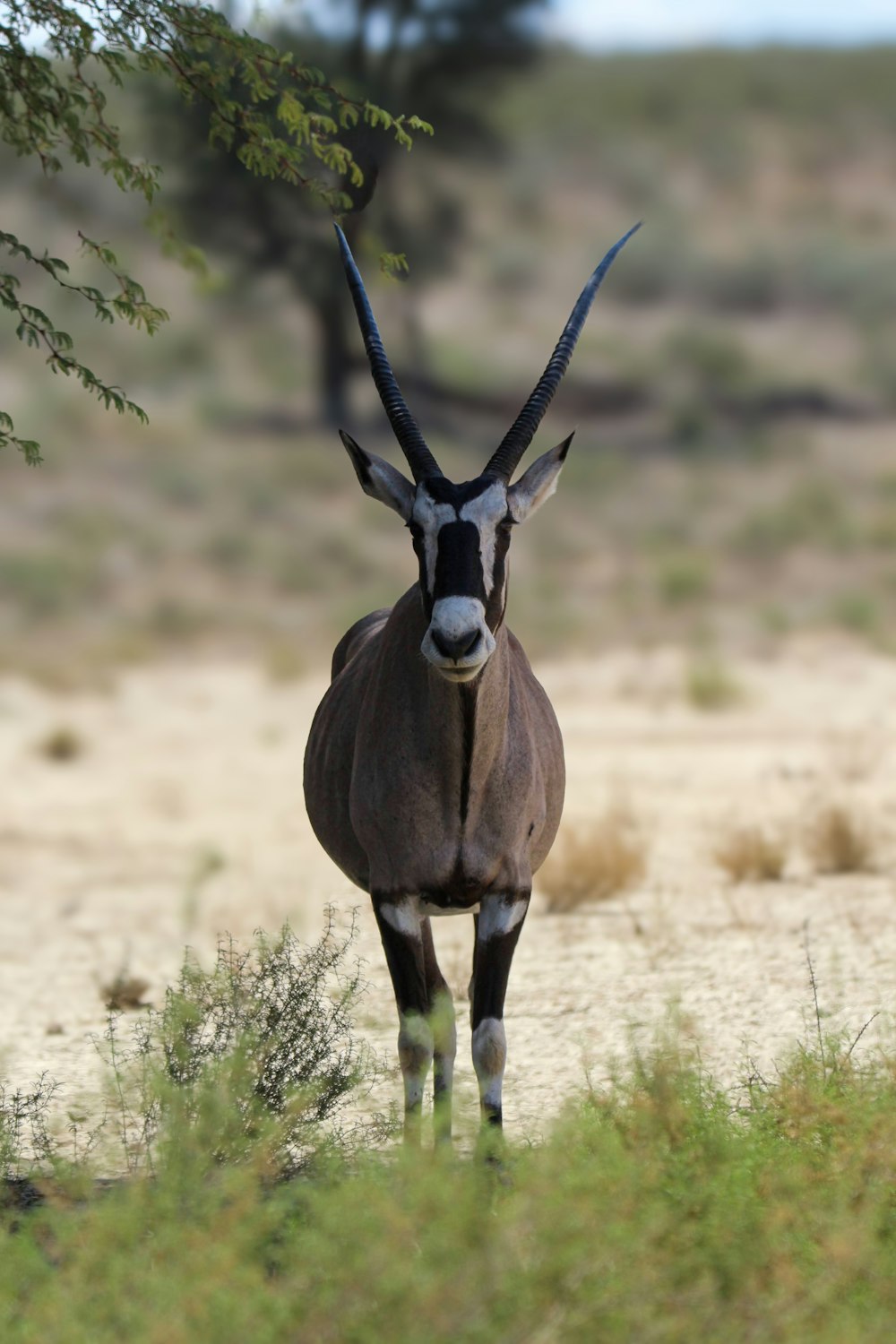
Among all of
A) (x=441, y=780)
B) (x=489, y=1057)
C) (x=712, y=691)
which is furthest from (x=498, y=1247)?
(x=712, y=691)

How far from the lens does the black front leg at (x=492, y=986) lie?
6.02 metres

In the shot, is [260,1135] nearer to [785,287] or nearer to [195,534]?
[195,534]

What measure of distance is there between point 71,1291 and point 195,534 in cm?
2897

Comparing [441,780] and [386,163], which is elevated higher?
[386,163]

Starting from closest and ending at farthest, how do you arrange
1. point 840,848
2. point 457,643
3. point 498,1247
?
1. point 498,1247
2. point 457,643
3. point 840,848

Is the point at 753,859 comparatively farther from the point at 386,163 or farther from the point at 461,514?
the point at 386,163

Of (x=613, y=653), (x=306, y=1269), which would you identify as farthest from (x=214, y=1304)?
(x=613, y=653)

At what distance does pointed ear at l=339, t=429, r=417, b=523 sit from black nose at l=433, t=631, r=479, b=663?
0.66 meters

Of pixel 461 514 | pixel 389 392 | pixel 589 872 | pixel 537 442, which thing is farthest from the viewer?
pixel 537 442

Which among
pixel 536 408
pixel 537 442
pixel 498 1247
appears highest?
pixel 537 442

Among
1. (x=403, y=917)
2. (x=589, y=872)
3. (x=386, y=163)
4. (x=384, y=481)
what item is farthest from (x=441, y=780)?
(x=386, y=163)

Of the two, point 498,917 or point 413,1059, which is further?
point 413,1059

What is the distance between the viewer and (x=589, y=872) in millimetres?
11852

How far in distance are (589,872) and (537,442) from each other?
21.7 m
